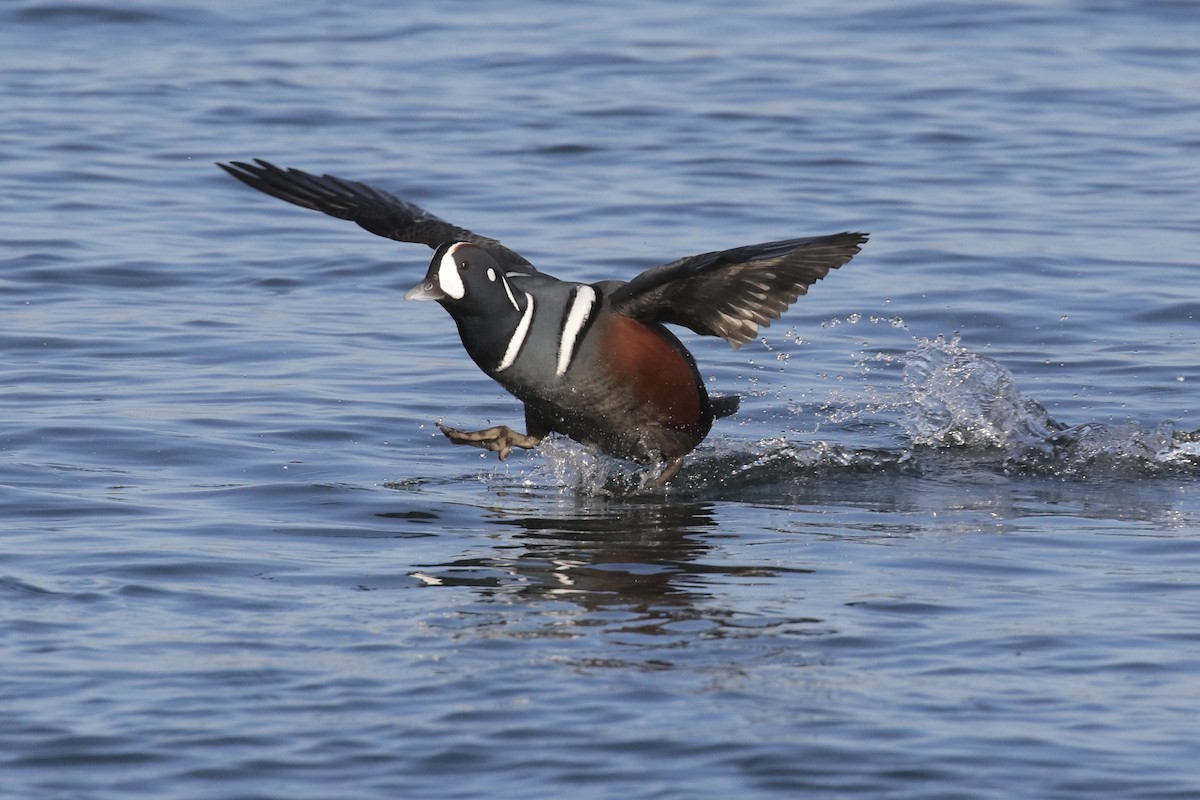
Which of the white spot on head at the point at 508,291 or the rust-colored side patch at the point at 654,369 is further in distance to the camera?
the rust-colored side patch at the point at 654,369

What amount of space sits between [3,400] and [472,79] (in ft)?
33.3

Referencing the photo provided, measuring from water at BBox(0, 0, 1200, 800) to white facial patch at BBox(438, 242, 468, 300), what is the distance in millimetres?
889

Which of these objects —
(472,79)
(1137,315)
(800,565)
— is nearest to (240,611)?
(800,565)

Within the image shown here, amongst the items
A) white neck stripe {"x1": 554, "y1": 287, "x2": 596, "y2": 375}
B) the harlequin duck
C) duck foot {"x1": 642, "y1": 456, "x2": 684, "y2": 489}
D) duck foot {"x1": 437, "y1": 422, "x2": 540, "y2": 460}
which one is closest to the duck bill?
the harlequin duck

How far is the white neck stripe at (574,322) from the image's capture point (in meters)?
7.73

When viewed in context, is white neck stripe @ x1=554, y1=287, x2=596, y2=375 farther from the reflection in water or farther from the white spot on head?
the reflection in water

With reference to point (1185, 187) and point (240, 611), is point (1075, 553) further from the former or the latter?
→ point (1185, 187)

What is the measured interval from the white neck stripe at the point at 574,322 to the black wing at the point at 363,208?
0.77m

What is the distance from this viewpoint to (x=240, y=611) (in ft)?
20.6

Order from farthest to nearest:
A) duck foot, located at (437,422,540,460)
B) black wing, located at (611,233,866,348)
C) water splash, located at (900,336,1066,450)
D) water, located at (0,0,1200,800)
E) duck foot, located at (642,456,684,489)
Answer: water splash, located at (900,336,1066,450), duck foot, located at (642,456,684,489), duck foot, located at (437,422,540,460), black wing, located at (611,233,866,348), water, located at (0,0,1200,800)

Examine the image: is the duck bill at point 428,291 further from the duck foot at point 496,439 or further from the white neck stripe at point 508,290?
the duck foot at point 496,439

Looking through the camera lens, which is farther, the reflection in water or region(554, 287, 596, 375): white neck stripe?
region(554, 287, 596, 375): white neck stripe

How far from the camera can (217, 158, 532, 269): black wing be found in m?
8.71

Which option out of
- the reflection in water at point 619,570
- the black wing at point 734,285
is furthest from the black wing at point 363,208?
the reflection in water at point 619,570
